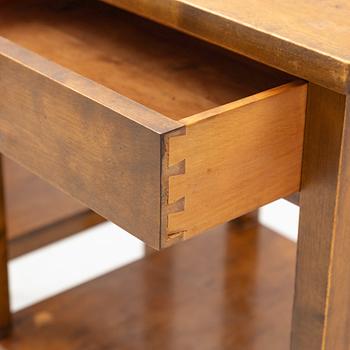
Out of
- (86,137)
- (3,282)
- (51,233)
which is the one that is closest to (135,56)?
(86,137)

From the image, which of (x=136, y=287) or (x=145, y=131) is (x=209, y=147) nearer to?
(x=145, y=131)

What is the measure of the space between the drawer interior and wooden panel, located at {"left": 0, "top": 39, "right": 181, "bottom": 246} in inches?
4.3

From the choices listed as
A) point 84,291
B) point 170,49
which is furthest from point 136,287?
point 170,49

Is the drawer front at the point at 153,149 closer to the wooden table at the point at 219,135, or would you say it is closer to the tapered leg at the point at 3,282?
the wooden table at the point at 219,135

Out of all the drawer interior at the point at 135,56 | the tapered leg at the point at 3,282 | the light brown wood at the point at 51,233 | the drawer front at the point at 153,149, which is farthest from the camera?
the light brown wood at the point at 51,233

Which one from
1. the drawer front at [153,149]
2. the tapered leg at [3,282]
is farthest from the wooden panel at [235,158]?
the tapered leg at [3,282]

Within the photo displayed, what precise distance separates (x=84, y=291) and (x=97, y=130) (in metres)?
0.66

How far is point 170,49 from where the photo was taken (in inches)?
40.0

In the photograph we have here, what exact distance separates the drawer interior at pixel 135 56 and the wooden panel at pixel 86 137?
0.36ft

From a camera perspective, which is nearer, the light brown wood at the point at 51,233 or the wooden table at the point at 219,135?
the wooden table at the point at 219,135

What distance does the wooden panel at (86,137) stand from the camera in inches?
28.6

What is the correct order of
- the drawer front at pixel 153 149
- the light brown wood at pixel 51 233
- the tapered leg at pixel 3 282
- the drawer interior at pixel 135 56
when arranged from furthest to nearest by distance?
the light brown wood at pixel 51 233 < the tapered leg at pixel 3 282 < the drawer interior at pixel 135 56 < the drawer front at pixel 153 149

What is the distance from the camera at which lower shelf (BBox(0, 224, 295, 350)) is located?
4.17ft

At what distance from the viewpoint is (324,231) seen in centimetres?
82
